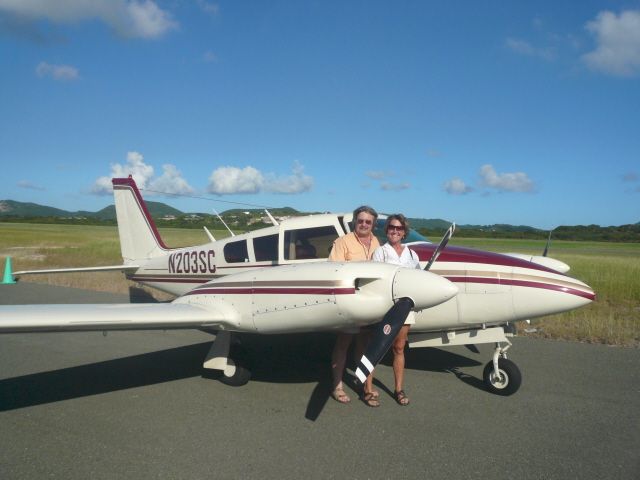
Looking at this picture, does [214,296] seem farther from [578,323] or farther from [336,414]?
[578,323]

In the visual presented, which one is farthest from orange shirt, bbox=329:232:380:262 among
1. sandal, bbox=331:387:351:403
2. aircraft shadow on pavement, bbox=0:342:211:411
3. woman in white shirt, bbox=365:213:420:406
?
aircraft shadow on pavement, bbox=0:342:211:411

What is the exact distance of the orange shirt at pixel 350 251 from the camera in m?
4.86

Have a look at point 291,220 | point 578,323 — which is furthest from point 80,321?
point 578,323

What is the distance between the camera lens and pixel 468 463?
3.66m

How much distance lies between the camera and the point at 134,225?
32.8ft

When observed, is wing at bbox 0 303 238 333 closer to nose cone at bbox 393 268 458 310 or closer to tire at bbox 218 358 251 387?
tire at bbox 218 358 251 387

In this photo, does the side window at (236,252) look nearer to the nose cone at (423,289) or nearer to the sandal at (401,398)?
the sandal at (401,398)

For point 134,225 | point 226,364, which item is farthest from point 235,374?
point 134,225

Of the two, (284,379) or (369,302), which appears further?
(284,379)

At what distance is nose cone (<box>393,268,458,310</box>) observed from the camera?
165 inches

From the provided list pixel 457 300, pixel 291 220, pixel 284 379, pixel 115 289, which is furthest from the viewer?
pixel 115 289

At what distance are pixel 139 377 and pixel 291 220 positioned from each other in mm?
2943

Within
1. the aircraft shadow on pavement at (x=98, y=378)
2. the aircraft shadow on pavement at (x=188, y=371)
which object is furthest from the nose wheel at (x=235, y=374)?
the aircraft shadow on pavement at (x=98, y=378)

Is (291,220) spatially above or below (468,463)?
above
